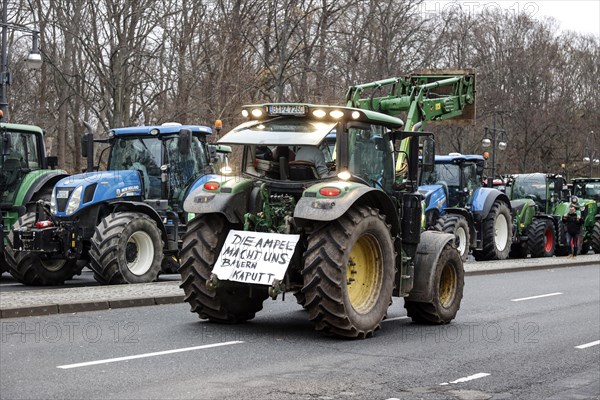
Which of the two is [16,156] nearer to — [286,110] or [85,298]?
[85,298]

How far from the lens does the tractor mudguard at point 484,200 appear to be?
90.8ft

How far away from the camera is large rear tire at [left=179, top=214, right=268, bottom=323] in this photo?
37.8 feet

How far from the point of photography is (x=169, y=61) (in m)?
33.9

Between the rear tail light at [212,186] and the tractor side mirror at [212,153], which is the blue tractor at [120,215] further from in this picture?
the rear tail light at [212,186]

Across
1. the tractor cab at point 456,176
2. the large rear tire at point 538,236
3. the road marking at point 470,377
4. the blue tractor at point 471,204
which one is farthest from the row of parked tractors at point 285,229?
the large rear tire at point 538,236

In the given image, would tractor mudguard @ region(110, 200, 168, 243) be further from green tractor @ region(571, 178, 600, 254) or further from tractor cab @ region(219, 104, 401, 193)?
green tractor @ region(571, 178, 600, 254)

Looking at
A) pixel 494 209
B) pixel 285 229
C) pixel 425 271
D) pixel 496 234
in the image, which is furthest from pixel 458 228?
pixel 285 229

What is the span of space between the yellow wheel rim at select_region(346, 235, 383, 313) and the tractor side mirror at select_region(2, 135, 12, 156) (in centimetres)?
975

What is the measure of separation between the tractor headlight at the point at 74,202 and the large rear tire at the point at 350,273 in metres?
7.08

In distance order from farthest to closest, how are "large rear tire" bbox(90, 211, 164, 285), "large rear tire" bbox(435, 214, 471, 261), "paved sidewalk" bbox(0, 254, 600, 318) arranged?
1. "large rear tire" bbox(435, 214, 471, 261)
2. "large rear tire" bbox(90, 211, 164, 285)
3. "paved sidewalk" bbox(0, 254, 600, 318)

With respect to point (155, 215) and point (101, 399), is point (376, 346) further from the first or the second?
point (155, 215)

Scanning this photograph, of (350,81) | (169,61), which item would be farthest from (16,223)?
(350,81)

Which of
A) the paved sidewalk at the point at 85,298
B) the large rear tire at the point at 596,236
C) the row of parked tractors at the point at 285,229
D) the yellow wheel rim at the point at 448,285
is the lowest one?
the large rear tire at the point at 596,236

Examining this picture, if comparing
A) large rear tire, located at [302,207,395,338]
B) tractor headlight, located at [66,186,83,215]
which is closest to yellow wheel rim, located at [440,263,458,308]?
large rear tire, located at [302,207,395,338]
